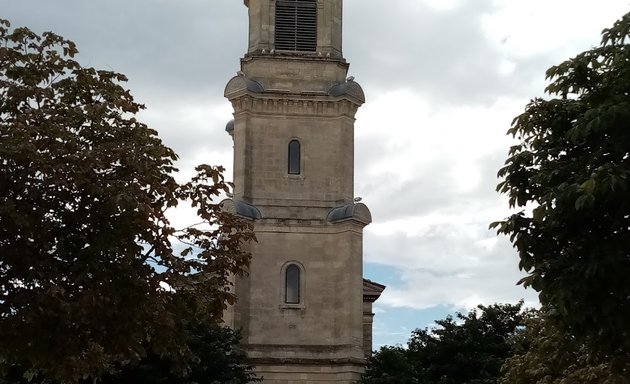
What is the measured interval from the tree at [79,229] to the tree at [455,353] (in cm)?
2251

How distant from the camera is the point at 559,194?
1353cm

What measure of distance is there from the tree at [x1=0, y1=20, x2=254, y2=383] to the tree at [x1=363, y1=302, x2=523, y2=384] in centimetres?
2251

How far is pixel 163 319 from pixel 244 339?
24.8m

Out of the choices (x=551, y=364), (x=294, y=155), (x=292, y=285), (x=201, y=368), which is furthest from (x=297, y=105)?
(x=551, y=364)

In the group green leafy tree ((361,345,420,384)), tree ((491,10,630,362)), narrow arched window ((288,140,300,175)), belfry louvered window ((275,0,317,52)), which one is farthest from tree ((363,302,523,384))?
tree ((491,10,630,362))

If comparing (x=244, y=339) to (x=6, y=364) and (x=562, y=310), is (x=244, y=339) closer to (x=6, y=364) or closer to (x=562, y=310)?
(x=6, y=364)

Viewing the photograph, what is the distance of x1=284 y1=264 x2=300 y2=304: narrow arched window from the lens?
132 ft

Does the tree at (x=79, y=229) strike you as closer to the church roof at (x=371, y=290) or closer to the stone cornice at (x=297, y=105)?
the stone cornice at (x=297, y=105)

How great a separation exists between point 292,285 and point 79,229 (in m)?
26.3

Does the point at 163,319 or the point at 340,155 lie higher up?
the point at 340,155

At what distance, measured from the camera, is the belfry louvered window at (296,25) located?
140 feet

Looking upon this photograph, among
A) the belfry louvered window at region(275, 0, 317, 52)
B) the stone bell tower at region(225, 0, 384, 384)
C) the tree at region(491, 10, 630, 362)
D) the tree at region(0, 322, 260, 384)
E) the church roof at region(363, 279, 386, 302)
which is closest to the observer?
the tree at region(491, 10, 630, 362)

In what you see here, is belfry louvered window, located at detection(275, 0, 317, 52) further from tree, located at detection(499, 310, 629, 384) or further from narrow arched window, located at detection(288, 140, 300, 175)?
tree, located at detection(499, 310, 629, 384)

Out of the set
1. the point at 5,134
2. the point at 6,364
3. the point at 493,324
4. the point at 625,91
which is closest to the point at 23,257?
the point at 5,134
